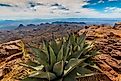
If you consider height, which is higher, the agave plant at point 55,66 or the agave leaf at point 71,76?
the agave plant at point 55,66

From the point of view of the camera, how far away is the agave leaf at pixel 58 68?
5082 mm

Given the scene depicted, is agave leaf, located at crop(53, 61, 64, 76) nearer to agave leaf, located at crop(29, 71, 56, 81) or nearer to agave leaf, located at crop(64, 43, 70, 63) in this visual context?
agave leaf, located at crop(29, 71, 56, 81)

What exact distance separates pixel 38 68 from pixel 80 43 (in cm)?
240

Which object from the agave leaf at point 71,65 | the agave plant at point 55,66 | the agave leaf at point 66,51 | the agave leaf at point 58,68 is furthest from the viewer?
the agave leaf at point 66,51

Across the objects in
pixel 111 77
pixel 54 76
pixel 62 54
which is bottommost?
pixel 111 77

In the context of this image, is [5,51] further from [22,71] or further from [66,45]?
[66,45]

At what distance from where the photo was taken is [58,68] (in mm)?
5203

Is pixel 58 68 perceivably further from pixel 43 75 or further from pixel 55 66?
pixel 43 75

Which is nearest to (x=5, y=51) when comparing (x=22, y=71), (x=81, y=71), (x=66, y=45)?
(x=22, y=71)

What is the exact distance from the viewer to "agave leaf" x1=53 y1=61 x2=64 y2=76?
5.08 meters

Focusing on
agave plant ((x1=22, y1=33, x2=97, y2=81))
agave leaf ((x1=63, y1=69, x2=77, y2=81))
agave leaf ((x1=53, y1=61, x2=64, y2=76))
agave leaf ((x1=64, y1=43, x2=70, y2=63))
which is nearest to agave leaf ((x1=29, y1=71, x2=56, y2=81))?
agave plant ((x1=22, y1=33, x2=97, y2=81))

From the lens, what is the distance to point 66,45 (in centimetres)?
621

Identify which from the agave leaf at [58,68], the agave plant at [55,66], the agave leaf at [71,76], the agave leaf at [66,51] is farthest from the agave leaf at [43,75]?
the agave leaf at [66,51]

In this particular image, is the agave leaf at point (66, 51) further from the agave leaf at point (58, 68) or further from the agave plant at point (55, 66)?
the agave leaf at point (58, 68)
